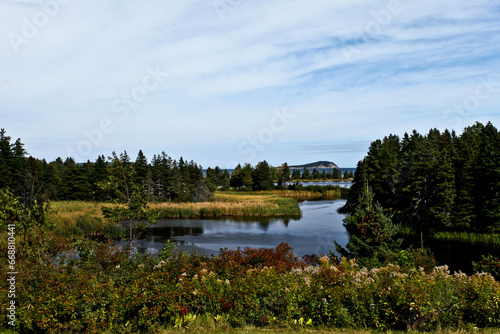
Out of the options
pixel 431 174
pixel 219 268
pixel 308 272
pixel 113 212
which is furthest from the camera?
pixel 431 174

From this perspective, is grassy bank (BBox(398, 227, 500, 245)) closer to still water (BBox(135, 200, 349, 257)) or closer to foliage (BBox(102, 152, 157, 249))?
still water (BBox(135, 200, 349, 257))

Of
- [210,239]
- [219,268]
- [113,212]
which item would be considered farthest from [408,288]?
[210,239]

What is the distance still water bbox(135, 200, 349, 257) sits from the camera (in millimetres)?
26375

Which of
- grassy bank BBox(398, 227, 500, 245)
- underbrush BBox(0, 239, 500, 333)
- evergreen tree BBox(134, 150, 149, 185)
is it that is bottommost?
grassy bank BBox(398, 227, 500, 245)

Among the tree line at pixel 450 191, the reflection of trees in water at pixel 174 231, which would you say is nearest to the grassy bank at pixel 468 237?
the tree line at pixel 450 191

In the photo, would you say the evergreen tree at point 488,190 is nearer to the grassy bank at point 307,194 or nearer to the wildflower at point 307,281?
the wildflower at point 307,281

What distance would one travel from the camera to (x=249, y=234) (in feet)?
106

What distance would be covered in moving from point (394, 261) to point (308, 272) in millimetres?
3586

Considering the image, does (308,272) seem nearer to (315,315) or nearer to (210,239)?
(315,315)

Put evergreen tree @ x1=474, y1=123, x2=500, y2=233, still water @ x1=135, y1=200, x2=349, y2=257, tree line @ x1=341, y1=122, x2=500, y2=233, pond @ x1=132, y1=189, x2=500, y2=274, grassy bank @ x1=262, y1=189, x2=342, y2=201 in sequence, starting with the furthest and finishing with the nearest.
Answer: grassy bank @ x1=262, y1=189, x2=342, y2=201, tree line @ x1=341, y1=122, x2=500, y2=233, evergreen tree @ x1=474, y1=123, x2=500, y2=233, still water @ x1=135, y1=200, x2=349, y2=257, pond @ x1=132, y1=189, x2=500, y2=274

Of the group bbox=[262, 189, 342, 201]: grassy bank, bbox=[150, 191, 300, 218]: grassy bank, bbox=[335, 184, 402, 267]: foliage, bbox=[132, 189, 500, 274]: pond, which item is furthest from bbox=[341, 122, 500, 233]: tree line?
bbox=[262, 189, 342, 201]: grassy bank

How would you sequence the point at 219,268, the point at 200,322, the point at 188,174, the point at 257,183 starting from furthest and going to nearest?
the point at 257,183 < the point at 188,174 < the point at 219,268 < the point at 200,322

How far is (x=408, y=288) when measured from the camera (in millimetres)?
7000

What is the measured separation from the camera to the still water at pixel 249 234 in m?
26.4
